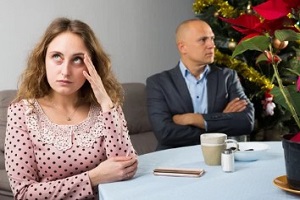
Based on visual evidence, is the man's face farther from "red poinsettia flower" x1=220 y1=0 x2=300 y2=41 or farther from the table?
"red poinsettia flower" x1=220 y1=0 x2=300 y2=41

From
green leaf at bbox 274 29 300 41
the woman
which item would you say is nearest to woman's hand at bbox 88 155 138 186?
the woman

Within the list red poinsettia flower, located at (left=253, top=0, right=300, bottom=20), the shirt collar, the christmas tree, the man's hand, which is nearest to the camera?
red poinsettia flower, located at (left=253, top=0, right=300, bottom=20)

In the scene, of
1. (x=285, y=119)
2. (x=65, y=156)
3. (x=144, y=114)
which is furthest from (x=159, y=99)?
(x=285, y=119)

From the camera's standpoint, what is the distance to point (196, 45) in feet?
8.80

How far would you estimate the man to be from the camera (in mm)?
2395

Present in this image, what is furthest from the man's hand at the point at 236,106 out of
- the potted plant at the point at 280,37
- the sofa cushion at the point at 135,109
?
the potted plant at the point at 280,37

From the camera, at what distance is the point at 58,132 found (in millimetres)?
1546

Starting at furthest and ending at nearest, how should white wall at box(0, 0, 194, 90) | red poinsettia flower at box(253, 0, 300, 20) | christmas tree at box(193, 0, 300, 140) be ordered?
christmas tree at box(193, 0, 300, 140)
white wall at box(0, 0, 194, 90)
red poinsettia flower at box(253, 0, 300, 20)

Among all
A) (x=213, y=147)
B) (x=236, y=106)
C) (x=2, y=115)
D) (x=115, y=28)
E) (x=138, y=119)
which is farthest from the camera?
(x=115, y=28)

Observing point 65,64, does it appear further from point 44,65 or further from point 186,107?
point 186,107

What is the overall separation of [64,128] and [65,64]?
0.71 ft

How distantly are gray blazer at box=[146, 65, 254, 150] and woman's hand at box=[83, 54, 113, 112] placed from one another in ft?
2.71

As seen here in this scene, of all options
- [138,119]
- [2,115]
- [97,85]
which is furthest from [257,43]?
[138,119]

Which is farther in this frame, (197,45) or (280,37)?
(197,45)
